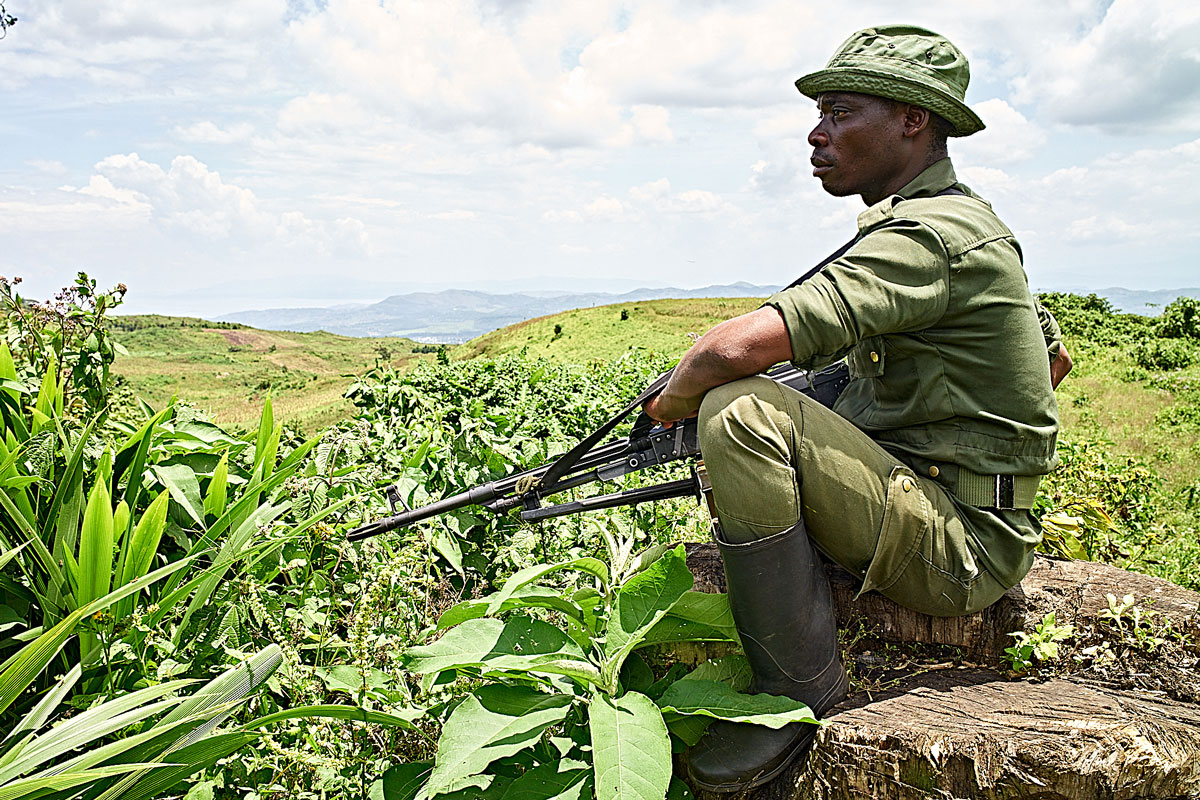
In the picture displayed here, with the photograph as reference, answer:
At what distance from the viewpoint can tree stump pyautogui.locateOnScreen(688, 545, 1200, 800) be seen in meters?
2.38

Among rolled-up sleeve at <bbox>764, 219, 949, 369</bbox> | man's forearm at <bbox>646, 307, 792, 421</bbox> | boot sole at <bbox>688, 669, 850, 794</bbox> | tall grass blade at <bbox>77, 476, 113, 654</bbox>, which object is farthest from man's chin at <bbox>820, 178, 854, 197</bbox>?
tall grass blade at <bbox>77, 476, 113, 654</bbox>

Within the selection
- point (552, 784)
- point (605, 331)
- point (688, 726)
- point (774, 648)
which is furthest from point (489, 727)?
point (605, 331)

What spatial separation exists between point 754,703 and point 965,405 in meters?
1.16

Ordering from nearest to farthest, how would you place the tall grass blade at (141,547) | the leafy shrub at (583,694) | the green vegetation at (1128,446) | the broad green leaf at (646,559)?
the leafy shrub at (583,694)
the tall grass blade at (141,547)
the broad green leaf at (646,559)
the green vegetation at (1128,446)

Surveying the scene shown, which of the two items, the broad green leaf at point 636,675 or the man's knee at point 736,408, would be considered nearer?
the man's knee at point 736,408

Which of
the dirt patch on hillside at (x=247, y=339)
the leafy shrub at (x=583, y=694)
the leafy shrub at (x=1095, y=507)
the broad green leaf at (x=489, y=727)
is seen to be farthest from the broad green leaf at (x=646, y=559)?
the dirt patch on hillside at (x=247, y=339)

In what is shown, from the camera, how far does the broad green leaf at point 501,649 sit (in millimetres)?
2506

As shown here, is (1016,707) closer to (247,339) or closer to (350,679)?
(350,679)

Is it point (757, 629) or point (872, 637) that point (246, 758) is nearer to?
point (757, 629)

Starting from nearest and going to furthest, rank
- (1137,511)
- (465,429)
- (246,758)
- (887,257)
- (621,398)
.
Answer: (887,257) < (246,758) < (465,429) < (1137,511) < (621,398)

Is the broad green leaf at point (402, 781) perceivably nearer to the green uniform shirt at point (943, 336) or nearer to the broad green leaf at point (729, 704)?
the broad green leaf at point (729, 704)

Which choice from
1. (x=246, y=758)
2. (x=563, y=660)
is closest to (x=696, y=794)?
(x=563, y=660)

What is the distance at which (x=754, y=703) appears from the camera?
2518 mm

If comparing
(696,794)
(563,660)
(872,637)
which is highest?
(563,660)
